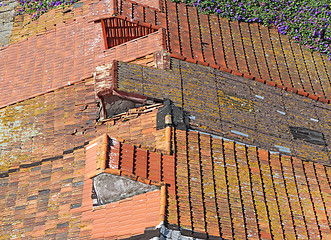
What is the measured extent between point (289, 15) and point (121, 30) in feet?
24.3

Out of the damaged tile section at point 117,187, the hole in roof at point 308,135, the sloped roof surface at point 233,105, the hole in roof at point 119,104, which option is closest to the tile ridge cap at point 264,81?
the sloped roof surface at point 233,105

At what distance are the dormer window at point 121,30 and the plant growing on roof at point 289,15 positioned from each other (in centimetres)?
286

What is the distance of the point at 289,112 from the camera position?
13844 mm

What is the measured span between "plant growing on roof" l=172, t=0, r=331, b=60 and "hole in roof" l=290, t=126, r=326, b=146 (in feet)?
16.1

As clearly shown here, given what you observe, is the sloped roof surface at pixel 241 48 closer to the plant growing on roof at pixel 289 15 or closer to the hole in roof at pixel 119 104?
the plant growing on roof at pixel 289 15

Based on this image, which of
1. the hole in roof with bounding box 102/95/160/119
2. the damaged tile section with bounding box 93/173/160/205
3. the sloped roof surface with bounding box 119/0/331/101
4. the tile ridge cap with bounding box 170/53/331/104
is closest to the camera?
the damaged tile section with bounding box 93/173/160/205

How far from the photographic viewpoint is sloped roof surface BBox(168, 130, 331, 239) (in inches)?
396

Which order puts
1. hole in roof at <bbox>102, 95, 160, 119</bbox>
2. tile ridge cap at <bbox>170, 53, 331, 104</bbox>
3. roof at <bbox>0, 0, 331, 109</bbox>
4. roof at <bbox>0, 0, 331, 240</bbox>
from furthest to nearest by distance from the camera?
roof at <bbox>0, 0, 331, 109</bbox> → tile ridge cap at <bbox>170, 53, 331, 104</bbox> → hole in roof at <bbox>102, 95, 160, 119</bbox> → roof at <bbox>0, 0, 331, 240</bbox>

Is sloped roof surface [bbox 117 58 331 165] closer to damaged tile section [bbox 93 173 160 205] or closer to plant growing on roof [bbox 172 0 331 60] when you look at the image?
damaged tile section [bbox 93 173 160 205]

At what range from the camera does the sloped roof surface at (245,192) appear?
10047 millimetres

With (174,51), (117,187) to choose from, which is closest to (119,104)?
(174,51)

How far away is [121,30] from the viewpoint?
48.1ft

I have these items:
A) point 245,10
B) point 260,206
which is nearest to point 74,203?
point 260,206

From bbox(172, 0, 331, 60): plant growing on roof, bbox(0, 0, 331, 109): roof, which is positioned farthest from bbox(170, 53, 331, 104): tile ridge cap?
bbox(172, 0, 331, 60): plant growing on roof
